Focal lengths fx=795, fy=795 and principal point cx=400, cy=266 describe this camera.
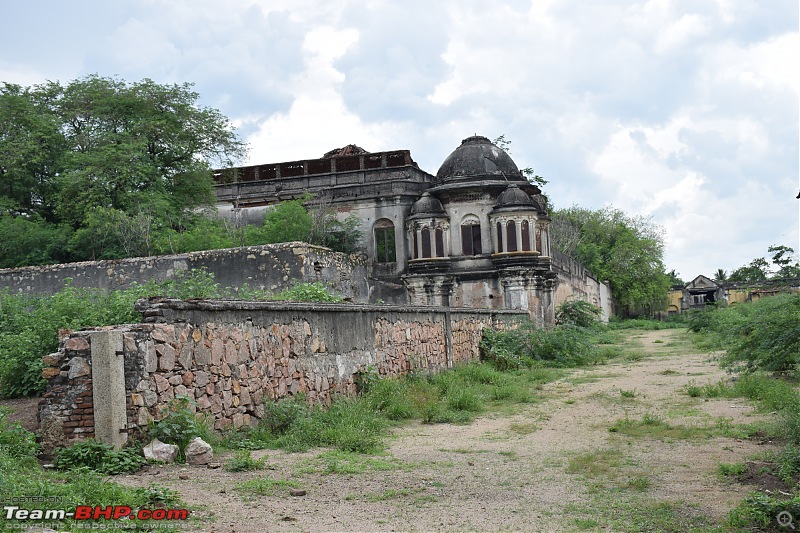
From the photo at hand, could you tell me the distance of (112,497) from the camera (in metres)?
5.50

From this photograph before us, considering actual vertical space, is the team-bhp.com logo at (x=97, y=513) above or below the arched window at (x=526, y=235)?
below

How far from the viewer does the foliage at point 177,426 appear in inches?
298

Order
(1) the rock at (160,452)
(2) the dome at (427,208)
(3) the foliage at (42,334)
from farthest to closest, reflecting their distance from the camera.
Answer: (2) the dome at (427,208), (3) the foliage at (42,334), (1) the rock at (160,452)

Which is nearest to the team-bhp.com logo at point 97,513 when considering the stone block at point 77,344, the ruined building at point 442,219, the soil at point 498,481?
the soil at point 498,481

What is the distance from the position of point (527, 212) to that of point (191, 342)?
20666 millimetres

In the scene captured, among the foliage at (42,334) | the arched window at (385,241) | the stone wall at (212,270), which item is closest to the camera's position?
the foliage at (42,334)

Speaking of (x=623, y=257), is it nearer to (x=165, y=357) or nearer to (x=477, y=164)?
(x=477, y=164)

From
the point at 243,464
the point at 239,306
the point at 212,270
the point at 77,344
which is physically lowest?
the point at 243,464

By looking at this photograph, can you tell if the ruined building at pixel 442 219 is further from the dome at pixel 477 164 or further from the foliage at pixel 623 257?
the foliage at pixel 623 257

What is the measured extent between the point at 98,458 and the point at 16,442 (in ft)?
2.60

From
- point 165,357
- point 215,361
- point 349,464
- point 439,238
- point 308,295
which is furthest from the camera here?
point 439,238

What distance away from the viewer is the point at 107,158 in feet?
75.9

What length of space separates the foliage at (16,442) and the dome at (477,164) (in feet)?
75.1

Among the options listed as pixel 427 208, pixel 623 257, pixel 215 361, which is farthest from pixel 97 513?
pixel 623 257
